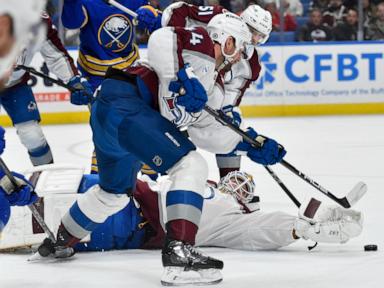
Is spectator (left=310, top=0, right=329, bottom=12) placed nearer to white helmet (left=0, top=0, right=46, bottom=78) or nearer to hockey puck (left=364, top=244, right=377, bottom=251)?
hockey puck (left=364, top=244, right=377, bottom=251)

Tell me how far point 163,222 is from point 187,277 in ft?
1.40

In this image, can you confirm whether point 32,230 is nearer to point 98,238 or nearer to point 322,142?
point 98,238

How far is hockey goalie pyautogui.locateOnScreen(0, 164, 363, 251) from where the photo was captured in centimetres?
336

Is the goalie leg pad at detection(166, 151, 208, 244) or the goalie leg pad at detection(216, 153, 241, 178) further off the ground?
the goalie leg pad at detection(166, 151, 208, 244)

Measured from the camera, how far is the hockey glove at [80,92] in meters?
4.65

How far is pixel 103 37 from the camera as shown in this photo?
17.4ft

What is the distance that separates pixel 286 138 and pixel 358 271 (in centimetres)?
421

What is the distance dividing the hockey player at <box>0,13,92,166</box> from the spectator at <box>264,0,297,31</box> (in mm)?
4435

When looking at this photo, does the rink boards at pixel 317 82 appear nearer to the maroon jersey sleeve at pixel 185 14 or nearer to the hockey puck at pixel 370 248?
the maroon jersey sleeve at pixel 185 14

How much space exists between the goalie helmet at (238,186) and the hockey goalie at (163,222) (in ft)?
0.35

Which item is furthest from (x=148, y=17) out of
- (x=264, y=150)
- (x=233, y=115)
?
(x=264, y=150)

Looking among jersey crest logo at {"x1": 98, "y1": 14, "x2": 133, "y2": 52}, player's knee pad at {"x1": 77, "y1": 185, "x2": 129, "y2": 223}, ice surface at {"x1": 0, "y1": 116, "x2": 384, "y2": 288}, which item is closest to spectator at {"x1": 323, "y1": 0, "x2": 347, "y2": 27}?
ice surface at {"x1": 0, "y1": 116, "x2": 384, "y2": 288}

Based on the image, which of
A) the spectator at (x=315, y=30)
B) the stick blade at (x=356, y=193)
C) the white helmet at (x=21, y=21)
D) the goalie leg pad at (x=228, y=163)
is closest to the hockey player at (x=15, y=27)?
the white helmet at (x=21, y=21)

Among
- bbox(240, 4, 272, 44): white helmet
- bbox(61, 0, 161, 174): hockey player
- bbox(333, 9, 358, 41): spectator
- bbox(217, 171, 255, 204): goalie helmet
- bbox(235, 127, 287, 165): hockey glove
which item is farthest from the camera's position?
bbox(333, 9, 358, 41): spectator
